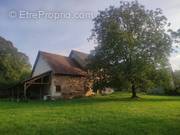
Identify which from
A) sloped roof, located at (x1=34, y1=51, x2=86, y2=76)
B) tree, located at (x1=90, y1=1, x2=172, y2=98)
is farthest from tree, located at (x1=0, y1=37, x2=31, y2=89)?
tree, located at (x1=90, y1=1, x2=172, y2=98)

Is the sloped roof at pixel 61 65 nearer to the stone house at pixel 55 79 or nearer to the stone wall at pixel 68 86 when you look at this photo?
the stone house at pixel 55 79

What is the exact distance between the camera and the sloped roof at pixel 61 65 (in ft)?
121

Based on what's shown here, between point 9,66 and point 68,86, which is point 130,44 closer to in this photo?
point 68,86

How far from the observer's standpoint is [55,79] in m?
36.0

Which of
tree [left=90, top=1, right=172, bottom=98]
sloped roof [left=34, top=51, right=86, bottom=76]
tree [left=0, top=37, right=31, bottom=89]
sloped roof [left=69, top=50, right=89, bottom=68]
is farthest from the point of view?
sloped roof [left=69, top=50, right=89, bottom=68]

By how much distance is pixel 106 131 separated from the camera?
37.2 ft

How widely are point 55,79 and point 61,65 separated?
3269 millimetres

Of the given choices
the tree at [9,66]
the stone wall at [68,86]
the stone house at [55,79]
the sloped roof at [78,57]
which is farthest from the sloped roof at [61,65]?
the tree at [9,66]

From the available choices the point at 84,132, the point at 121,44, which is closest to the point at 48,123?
the point at 84,132

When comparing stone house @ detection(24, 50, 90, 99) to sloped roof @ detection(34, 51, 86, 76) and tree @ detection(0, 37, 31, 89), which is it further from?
tree @ detection(0, 37, 31, 89)

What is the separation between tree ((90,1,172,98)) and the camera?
105 ft

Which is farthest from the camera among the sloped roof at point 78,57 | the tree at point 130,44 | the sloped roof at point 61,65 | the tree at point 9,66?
the sloped roof at point 78,57

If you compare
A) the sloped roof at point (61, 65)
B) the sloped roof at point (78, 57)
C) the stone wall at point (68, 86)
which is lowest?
the stone wall at point (68, 86)

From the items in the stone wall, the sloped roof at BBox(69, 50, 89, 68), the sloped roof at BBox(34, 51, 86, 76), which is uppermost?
→ the sloped roof at BBox(69, 50, 89, 68)
